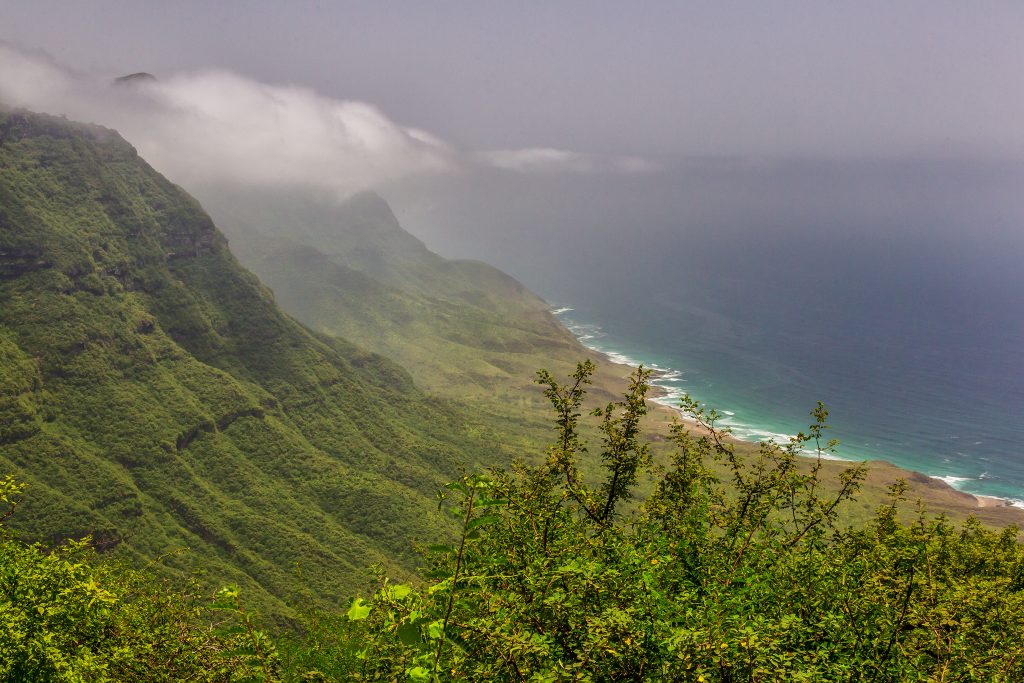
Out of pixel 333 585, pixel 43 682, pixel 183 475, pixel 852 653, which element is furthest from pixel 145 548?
pixel 852 653

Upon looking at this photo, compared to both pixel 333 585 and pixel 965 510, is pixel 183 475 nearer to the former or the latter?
pixel 333 585

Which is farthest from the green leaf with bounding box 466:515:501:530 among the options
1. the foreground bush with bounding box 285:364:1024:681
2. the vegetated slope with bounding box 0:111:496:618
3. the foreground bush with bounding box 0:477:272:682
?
the vegetated slope with bounding box 0:111:496:618

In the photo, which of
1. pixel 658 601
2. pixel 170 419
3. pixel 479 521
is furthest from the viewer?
pixel 170 419

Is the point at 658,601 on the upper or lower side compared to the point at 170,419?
upper

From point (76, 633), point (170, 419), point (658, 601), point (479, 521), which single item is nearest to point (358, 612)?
point (479, 521)

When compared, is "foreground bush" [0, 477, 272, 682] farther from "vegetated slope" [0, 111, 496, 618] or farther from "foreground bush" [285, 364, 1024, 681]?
"vegetated slope" [0, 111, 496, 618]

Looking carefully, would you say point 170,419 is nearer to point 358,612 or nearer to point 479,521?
point 358,612

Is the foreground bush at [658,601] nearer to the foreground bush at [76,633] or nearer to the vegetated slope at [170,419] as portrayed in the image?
the foreground bush at [76,633]
